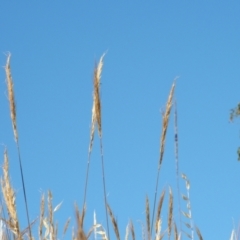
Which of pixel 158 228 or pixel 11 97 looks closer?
pixel 158 228

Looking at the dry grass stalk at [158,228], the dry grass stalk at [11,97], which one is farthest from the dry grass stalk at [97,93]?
the dry grass stalk at [158,228]

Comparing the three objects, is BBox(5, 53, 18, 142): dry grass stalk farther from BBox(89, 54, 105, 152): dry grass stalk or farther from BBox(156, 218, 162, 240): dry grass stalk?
BBox(156, 218, 162, 240): dry grass stalk

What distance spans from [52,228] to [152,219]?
1.48ft

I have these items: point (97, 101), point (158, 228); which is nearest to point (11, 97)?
point (97, 101)

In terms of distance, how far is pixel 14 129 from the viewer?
2775 millimetres

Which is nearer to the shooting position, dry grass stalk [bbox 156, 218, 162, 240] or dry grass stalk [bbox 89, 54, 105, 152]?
dry grass stalk [bbox 156, 218, 162, 240]

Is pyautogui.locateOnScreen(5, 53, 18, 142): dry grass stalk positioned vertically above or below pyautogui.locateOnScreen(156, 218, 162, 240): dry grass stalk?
above

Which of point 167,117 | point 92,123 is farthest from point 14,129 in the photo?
point 167,117

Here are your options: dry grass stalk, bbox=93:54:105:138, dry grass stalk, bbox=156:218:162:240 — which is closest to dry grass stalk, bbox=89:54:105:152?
dry grass stalk, bbox=93:54:105:138

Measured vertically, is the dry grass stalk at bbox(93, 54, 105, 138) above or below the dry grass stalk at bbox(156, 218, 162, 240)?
above

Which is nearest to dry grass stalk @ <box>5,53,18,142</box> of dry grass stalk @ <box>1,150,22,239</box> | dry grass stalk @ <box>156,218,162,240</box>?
dry grass stalk @ <box>1,150,22,239</box>

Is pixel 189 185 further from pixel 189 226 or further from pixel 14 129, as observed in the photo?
pixel 14 129

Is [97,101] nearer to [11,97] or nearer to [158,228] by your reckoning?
[11,97]

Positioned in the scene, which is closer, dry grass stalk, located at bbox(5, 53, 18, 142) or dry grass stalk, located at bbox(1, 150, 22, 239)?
dry grass stalk, located at bbox(1, 150, 22, 239)
